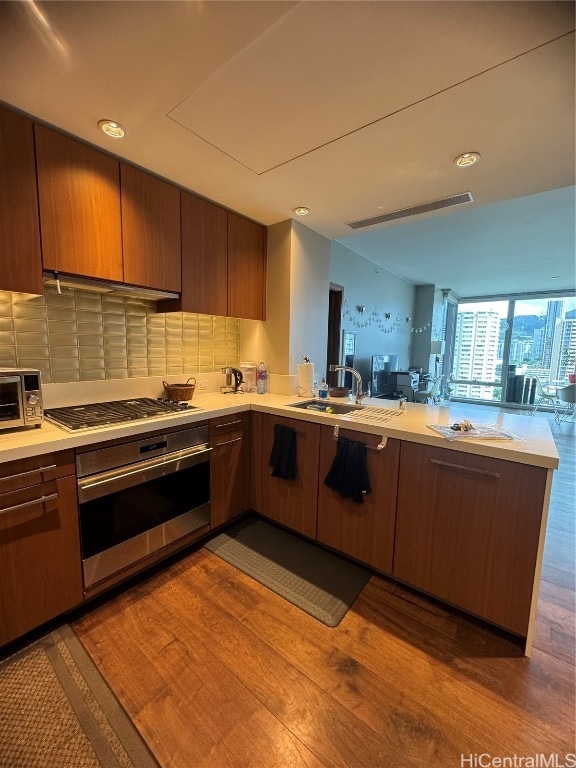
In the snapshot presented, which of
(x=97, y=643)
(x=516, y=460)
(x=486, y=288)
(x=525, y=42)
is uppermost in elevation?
(x=486, y=288)

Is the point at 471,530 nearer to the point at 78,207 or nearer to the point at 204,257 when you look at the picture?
the point at 204,257

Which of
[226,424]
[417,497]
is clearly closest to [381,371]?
[226,424]

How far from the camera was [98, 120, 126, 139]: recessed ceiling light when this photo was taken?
1.47 metres

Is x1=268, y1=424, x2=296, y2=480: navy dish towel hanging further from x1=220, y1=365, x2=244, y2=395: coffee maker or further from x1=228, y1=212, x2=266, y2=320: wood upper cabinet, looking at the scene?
x1=228, y1=212, x2=266, y2=320: wood upper cabinet

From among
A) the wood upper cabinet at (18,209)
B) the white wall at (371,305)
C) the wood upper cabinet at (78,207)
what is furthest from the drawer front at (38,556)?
the white wall at (371,305)

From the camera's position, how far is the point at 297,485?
6.91 ft

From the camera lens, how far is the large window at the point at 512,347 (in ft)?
22.1

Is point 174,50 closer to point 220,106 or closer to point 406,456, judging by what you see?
point 220,106

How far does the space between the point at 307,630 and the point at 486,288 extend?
741 cm

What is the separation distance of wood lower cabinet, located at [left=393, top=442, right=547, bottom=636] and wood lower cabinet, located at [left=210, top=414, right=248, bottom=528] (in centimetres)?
111

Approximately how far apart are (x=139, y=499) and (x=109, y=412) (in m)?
0.51

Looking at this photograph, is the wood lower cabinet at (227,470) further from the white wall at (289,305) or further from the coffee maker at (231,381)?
the white wall at (289,305)

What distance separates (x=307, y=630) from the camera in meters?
1.51

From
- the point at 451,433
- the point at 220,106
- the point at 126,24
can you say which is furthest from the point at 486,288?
the point at 126,24
